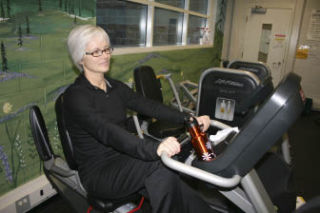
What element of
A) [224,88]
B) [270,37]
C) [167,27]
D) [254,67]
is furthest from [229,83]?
[270,37]

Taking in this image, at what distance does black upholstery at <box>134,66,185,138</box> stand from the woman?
0.85 m

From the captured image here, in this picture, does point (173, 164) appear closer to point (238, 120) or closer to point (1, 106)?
point (1, 106)

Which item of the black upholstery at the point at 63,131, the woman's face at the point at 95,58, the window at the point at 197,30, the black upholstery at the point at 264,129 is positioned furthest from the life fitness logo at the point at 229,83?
the window at the point at 197,30

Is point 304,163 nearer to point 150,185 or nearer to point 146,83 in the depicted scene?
point 146,83

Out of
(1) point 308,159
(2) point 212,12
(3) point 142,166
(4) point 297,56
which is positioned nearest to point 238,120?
(1) point 308,159

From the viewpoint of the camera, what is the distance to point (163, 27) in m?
4.11

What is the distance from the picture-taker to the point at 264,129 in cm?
96

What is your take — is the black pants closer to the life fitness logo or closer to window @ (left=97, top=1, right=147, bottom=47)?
the life fitness logo

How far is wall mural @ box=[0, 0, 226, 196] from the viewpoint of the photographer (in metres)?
1.66

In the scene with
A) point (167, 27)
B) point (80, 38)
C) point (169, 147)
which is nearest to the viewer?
point (169, 147)

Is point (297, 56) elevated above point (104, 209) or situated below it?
above

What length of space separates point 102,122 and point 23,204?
116 cm

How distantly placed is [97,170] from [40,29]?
112cm

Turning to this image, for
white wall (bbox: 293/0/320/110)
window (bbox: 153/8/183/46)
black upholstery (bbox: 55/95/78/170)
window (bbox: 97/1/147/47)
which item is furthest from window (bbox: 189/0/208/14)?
black upholstery (bbox: 55/95/78/170)
